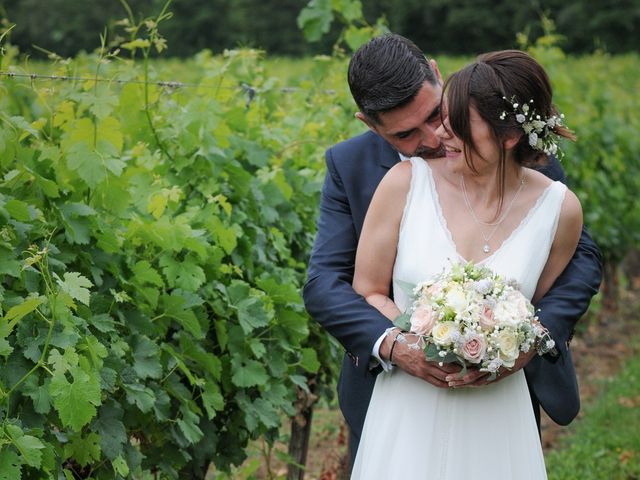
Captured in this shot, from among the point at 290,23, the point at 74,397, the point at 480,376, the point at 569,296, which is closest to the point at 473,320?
the point at 480,376

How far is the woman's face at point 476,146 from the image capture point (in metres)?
2.97

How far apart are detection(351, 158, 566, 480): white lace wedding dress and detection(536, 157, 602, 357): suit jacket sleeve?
4.6 inches

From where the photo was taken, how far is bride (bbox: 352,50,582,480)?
3.02m

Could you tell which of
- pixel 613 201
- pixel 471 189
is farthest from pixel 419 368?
pixel 613 201

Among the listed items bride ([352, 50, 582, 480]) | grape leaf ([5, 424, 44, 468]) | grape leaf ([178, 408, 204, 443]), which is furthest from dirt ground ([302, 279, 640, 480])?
Result: grape leaf ([5, 424, 44, 468])

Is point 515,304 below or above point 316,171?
above

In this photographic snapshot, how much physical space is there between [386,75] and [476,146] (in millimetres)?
477

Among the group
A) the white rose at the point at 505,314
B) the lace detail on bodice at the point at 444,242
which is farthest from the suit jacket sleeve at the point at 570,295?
the white rose at the point at 505,314

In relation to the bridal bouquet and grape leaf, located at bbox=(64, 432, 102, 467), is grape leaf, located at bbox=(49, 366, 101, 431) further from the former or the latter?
the bridal bouquet

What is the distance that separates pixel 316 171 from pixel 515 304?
2463 mm

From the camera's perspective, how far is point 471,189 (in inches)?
124

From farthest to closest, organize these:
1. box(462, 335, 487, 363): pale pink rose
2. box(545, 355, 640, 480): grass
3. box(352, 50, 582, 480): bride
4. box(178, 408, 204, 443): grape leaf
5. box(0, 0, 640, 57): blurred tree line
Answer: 1. box(0, 0, 640, 57): blurred tree line
2. box(545, 355, 640, 480): grass
3. box(178, 408, 204, 443): grape leaf
4. box(352, 50, 582, 480): bride
5. box(462, 335, 487, 363): pale pink rose

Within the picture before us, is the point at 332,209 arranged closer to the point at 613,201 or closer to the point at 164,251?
the point at 164,251

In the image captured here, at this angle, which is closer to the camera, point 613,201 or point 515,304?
point 515,304
